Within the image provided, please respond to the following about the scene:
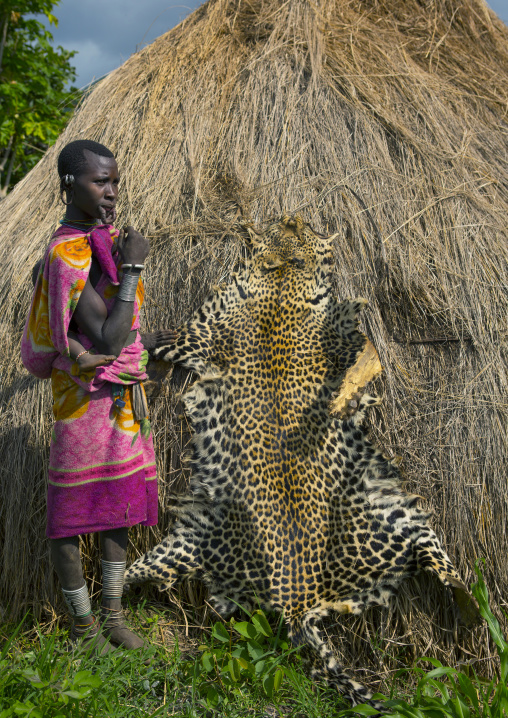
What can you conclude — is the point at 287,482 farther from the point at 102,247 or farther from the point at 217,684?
the point at 102,247

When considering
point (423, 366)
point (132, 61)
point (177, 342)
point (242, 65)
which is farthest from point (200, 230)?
point (132, 61)

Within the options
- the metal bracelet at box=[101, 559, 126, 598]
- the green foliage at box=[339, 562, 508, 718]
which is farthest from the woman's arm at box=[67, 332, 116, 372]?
the green foliage at box=[339, 562, 508, 718]

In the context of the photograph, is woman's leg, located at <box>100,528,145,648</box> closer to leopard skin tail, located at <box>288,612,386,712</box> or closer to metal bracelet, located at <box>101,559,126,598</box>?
metal bracelet, located at <box>101,559,126,598</box>

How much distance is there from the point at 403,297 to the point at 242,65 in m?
2.39

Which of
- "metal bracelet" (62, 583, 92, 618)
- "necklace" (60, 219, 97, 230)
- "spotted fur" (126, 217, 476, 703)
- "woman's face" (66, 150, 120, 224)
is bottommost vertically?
"metal bracelet" (62, 583, 92, 618)

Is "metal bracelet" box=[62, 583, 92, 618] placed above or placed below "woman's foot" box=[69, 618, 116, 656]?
above

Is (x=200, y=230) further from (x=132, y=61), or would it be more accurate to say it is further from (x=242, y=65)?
(x=132, y=61)

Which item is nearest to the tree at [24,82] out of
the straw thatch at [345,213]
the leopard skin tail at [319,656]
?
the straw thatch at [345,213]

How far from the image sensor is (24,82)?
10.8 meters

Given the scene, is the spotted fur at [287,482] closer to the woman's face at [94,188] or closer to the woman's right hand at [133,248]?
the woman's right hand at [133,248]

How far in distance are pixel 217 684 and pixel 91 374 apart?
144 cm

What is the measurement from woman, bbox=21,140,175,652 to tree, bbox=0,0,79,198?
8608 millimetres

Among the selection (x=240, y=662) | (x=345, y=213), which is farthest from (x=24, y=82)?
(x=240, y=662)

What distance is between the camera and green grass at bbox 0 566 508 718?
2.02 m
